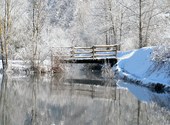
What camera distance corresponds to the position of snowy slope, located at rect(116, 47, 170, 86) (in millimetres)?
19734

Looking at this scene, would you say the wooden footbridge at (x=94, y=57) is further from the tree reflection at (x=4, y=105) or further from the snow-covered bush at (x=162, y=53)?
the tree reflection at (x=4, y=105)

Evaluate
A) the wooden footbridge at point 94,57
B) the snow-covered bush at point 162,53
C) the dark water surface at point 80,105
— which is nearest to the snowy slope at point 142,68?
the snow-covered bush at point 162,53

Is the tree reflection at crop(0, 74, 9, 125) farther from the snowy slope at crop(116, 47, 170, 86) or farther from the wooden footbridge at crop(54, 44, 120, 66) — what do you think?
the wooden footbridge at crop(54, 44, 120, 66)

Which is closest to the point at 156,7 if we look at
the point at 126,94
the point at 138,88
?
the point at 138,88

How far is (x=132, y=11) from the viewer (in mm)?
35156

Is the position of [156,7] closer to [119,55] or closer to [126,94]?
[119,55]

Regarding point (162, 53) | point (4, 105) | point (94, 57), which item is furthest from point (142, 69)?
point (4, 105)

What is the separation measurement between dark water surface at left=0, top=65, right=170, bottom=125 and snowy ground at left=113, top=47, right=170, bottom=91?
93cm

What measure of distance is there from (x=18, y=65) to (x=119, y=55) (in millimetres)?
7977

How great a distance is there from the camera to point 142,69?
903 inches

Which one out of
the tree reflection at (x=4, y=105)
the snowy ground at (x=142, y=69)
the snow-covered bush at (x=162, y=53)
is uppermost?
the snow-covered bush at (x=162, y=53)

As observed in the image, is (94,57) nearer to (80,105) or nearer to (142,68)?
(142,68)

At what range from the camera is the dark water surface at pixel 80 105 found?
39.1ft

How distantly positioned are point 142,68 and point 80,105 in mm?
9194
